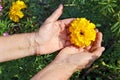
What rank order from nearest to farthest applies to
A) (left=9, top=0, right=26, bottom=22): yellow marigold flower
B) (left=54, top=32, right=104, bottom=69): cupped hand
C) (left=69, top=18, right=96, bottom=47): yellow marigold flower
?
(left=54, top=32, right=104, bottom=69): cupped hand → (left=69, top=18, right=96, bottom=47): yellow marigold flower → (left=9, top=0, right=26, bottom=22): yellow marigold flower

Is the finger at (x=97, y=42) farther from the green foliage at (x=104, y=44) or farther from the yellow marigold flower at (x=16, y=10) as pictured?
the yellow marigold flower at (x=16, y=10)

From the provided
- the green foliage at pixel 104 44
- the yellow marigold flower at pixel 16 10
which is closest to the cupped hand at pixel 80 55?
the green foliage at pixel 104 44

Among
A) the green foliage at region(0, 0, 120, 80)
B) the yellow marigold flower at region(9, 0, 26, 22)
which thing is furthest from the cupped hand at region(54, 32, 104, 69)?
the yellow marigold flower at region(9, 0, 26, 22)

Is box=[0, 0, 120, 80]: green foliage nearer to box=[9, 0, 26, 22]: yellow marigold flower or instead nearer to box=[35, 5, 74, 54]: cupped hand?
box=[9, 0, 26, 22]: yellow marigold flower

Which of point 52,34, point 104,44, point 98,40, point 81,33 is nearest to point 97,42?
point 98,40

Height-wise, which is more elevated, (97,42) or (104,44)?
(97,42)

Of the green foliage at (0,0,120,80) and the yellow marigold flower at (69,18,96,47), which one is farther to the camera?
the green foliage at (0,0,120,80)

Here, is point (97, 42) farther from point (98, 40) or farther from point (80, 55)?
point (80, 55)
